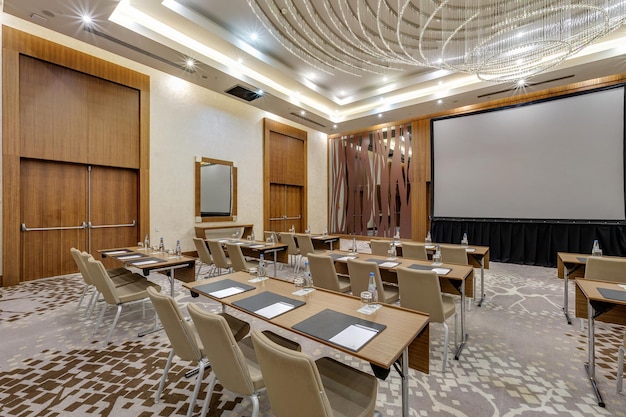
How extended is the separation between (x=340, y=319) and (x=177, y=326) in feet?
3.39

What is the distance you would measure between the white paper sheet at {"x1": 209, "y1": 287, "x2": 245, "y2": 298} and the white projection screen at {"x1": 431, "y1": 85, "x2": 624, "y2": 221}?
7.36 metres

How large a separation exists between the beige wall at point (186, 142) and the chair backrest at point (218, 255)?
8.53 feet

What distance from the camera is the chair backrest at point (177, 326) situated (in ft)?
5.60

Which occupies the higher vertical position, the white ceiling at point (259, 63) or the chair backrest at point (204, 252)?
the white ceiling at point (259, 63)

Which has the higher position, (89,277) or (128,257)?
(128,257)

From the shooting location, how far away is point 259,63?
6.62 meters

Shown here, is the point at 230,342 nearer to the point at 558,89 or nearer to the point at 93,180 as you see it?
the point at 93,180

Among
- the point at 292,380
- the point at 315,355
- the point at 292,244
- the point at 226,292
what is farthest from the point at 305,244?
the point at 292,380

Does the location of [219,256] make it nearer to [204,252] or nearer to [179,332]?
[204,252]

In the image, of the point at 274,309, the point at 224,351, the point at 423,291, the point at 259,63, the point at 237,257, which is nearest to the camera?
the point at 224,351

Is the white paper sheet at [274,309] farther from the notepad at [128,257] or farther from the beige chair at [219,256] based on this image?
the beige chair at [219,256]

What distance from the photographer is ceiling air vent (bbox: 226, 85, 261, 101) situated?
6.96 meters

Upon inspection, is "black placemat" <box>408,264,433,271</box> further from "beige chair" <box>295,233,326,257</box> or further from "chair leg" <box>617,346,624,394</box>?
"beige chair" <box>295,233,326,257</box>

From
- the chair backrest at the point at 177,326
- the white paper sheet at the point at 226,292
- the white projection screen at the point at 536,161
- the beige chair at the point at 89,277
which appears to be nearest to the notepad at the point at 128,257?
the beige chair at the point at 89,277
